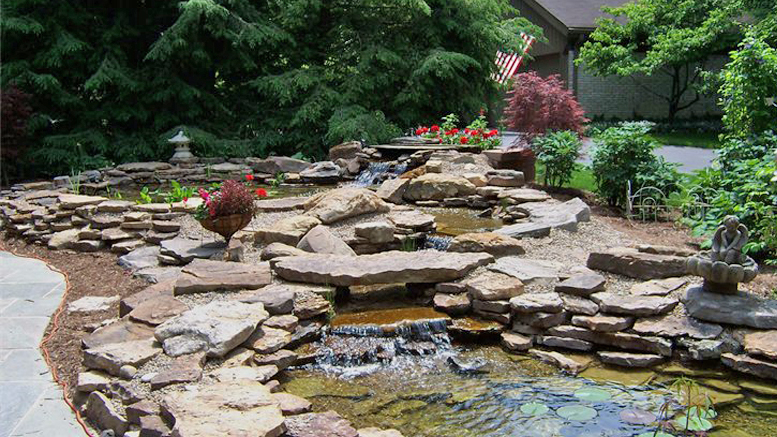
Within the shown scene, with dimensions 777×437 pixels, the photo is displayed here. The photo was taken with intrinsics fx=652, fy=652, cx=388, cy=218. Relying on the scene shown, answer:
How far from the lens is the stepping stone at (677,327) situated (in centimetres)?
446

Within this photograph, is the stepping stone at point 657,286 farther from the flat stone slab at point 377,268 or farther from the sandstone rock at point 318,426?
the sandstone rock at point 318,426

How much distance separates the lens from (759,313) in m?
Answer: 4.43

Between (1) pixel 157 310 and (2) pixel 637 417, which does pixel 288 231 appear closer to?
(1) pixel 157 310

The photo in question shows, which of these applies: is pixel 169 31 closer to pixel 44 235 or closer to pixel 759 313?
pixel 44 235

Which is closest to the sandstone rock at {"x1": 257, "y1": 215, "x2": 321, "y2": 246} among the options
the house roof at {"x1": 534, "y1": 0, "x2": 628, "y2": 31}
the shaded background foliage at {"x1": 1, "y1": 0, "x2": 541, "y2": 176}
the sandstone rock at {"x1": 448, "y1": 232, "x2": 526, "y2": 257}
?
the sandstone rock at {"x1": 448, "y1": 232, "x2": 526, "y2": 257}

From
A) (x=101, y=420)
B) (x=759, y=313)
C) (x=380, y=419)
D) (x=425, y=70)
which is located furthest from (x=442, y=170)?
(x=101, y=420)

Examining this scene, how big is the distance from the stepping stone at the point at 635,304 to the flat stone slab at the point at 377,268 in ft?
3.83

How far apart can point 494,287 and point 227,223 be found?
8.50 ft

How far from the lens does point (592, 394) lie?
3.98 meters

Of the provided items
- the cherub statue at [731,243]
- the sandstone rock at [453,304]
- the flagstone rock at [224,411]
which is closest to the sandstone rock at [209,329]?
the flagstone rock at [224,411]

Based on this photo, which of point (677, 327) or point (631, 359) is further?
point (677, 327)

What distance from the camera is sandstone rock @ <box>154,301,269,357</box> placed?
4.01 metres

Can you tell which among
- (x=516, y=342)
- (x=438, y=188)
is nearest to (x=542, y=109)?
(x=438, y=188)

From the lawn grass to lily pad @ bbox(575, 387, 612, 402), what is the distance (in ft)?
41.0
